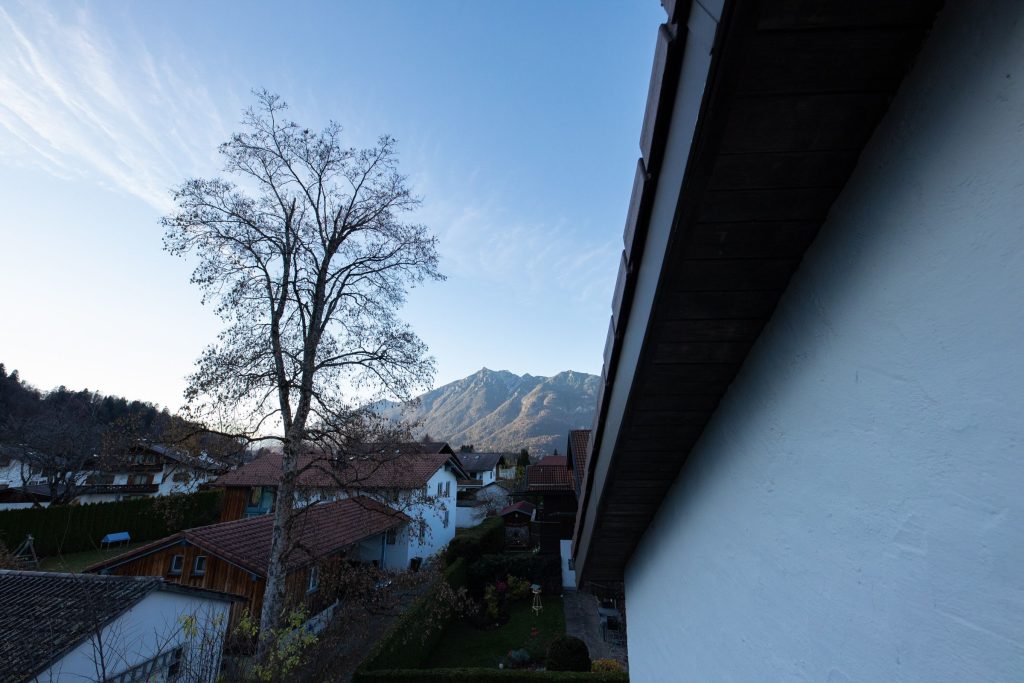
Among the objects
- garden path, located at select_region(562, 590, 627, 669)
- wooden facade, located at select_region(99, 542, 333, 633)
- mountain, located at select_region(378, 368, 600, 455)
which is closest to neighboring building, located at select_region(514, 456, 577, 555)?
garden path, located at select_region(562, 590, 627, 669)

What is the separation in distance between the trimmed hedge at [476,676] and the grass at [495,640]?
8.10 ft

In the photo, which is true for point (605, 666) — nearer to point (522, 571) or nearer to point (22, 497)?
point (522, 571)

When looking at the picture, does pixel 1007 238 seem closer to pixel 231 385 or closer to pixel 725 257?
pixel 725 257

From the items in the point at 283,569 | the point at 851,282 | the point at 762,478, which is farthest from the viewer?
the point at 283,569

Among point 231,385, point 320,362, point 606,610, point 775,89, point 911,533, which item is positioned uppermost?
point 320,362

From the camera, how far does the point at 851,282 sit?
45.2 inches

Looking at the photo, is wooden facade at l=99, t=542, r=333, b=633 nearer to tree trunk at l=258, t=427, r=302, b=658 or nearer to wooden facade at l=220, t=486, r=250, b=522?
tree trunk at l=258, t=427, r=302, b=658

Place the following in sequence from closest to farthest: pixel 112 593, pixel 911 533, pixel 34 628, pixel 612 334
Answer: pixel 911 533, pixel 612 334, pixel 34 628, pixel 112 593

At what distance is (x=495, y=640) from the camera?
12555mm

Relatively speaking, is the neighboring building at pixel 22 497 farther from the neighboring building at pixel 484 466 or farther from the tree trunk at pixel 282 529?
the tree trunk at pixel 282 529

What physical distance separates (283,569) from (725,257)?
10441mm

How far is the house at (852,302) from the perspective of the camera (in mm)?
799

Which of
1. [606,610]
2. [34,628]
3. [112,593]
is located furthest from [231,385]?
[606,610]

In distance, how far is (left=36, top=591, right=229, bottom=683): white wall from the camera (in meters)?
5.62
